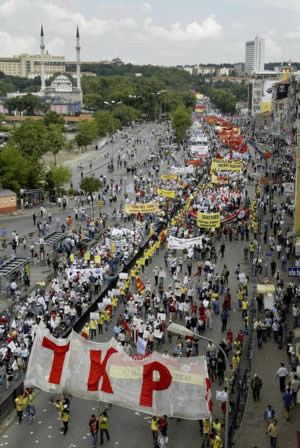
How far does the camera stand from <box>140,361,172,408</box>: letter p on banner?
14.3 m

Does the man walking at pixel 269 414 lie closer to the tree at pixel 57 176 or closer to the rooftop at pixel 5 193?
the rooftop at pixel 5 193

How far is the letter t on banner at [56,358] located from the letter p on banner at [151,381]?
2015 mm

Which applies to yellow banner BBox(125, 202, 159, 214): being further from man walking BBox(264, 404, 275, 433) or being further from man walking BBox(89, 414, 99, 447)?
man walking BBox(89, 414, 99, 447)

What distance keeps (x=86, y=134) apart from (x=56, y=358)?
7092 centimetres

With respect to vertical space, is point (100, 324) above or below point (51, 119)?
below

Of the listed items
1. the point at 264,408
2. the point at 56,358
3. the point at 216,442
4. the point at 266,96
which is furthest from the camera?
the point at 266,96

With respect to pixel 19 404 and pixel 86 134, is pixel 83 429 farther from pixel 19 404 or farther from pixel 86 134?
pixel 86 134

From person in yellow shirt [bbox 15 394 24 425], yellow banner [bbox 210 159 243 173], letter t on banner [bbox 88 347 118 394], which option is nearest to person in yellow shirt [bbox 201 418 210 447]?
letter t on banner [bbox 88 347 118 394]

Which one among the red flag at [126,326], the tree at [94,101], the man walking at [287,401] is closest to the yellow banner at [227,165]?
the red flag at [126,326]

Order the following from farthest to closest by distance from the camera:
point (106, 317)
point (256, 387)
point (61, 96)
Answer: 1. point (61, 96)
2. point (106, 317)
3. point (256, 387)

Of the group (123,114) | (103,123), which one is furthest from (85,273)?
(123,114)

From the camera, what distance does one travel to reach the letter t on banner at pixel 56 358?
49.0 ft

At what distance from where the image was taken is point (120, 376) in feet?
47.8

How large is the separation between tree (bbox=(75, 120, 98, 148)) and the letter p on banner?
70629 mm
